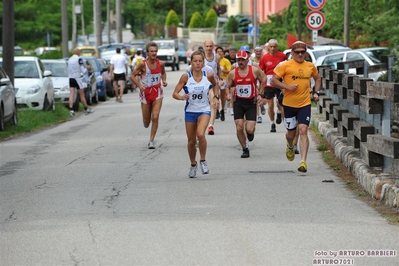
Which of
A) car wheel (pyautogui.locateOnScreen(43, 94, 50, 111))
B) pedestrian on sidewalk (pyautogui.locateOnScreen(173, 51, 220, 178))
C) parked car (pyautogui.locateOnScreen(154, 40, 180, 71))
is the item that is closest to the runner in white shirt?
car wheel (pyautogui.locateOnScreen(43, 94, 50, 111))

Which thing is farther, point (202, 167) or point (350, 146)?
point (350, 146)

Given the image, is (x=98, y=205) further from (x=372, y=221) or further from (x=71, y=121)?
(x=71, y=121)

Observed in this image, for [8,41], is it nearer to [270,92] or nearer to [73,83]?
[73,83]

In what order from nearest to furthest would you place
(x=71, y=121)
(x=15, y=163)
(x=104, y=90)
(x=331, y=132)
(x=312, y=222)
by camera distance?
(x=312, y=222) < (x=15, y=163) < (x=331, y=132) < (x=71, y=121) < (x=104, y=90)

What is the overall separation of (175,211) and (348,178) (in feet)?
11.6

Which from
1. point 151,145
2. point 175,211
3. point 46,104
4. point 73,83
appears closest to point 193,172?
point 175,211

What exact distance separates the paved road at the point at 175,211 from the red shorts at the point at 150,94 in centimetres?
88

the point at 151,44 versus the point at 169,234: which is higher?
the point at 151,44

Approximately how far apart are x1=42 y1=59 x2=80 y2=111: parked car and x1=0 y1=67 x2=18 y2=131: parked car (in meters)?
6.70

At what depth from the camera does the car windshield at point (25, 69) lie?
2719 cm

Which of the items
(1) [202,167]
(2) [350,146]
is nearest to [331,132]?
(2) [350,146]

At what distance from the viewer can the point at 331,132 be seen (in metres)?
17.5

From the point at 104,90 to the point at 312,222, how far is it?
91.1 feet

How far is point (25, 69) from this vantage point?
27500 mm
